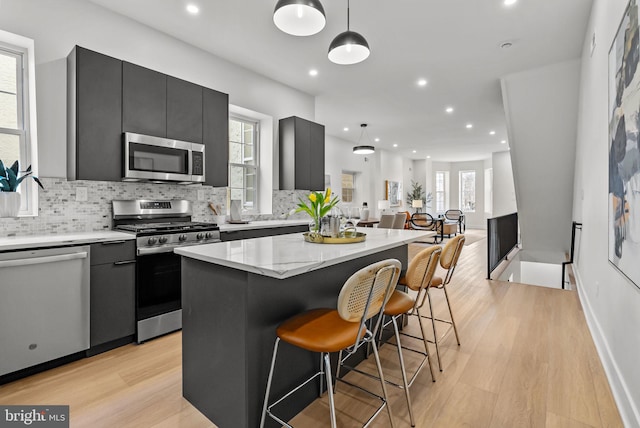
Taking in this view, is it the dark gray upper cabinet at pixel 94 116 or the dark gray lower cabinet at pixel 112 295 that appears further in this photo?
the dark gray upper cabinet at pixel 94 116

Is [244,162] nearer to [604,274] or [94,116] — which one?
[94,116]

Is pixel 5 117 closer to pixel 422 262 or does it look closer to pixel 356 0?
pixel 356 0

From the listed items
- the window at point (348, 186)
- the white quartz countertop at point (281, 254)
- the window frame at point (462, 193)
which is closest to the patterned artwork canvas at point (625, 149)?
the white quartz countertop at point (281, 254)

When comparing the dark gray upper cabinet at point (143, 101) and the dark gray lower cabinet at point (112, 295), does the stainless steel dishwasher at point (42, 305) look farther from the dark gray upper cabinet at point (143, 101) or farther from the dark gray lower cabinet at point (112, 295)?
the dark gray upper cabinet at point (143, 101)

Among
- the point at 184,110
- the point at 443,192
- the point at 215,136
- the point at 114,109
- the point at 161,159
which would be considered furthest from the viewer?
the point at 443,192

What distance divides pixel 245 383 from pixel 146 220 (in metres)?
2.39

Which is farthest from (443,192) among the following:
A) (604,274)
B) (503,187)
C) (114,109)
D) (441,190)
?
(114,109)

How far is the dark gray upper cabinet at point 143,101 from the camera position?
117 inches

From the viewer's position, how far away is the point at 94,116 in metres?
2.79

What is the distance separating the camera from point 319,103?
619cm

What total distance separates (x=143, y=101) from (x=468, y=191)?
14.0 m

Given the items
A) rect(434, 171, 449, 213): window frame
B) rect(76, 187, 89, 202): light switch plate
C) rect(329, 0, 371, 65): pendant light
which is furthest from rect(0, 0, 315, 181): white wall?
rect(434, 171, 449, 213): window frame

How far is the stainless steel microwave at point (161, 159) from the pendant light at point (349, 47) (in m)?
1.82

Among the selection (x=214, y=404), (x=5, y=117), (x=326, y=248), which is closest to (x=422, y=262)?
(x=326, y=248)
